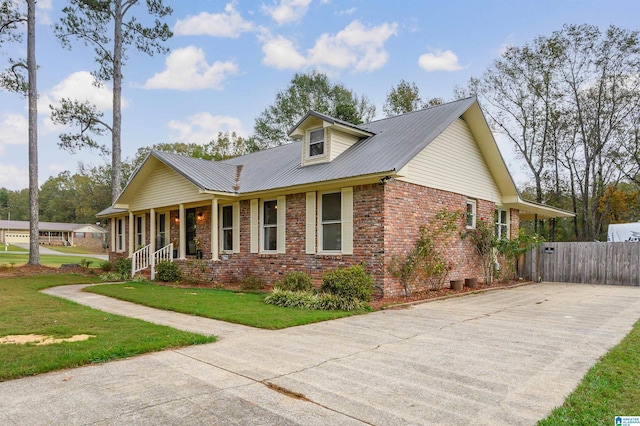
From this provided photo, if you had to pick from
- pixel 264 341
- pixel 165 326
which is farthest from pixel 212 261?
pixel 264 341

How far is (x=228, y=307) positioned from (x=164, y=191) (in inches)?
351

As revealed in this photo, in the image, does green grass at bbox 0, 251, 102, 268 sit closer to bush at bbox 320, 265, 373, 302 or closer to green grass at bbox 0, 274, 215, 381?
green grass at bbox 0, 274, 215, 381

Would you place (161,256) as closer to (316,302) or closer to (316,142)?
(316,142)

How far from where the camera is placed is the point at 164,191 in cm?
1636

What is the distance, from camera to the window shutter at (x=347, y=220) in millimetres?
11406

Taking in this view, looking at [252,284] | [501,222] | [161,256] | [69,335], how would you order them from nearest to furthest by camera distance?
[69,335] < [252,284] < [161,256] < [501,222]

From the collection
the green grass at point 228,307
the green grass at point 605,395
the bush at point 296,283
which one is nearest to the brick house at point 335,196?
the bush at point 296,283

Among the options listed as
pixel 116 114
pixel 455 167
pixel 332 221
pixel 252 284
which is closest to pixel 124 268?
pixel 252 284

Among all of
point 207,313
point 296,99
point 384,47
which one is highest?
point 296,99

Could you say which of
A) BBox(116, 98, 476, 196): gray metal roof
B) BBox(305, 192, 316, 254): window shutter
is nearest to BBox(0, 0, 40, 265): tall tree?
BBox(116, 98, 476, 196): gray metal roof

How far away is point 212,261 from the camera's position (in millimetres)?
14312

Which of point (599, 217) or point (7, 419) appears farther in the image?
point (599, 217)

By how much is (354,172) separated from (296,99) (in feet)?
87.8

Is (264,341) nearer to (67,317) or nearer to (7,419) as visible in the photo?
(7,419)
